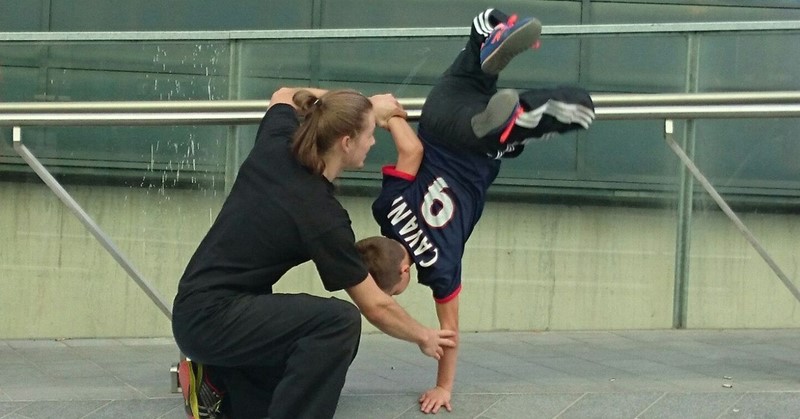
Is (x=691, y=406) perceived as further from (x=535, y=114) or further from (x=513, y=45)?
(x=513, y=45)

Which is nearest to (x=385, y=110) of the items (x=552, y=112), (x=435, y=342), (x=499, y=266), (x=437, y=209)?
(x=437, y=209)

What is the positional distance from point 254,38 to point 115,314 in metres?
1.60

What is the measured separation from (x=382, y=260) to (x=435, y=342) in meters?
0.33

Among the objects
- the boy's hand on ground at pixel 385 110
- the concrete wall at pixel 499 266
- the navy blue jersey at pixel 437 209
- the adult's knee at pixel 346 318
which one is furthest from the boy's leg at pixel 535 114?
the concrete wall at pixel 499 266

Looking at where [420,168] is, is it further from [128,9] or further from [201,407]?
[128,9]

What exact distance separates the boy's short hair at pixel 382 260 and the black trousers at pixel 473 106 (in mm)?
454

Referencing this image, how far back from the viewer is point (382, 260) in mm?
3924

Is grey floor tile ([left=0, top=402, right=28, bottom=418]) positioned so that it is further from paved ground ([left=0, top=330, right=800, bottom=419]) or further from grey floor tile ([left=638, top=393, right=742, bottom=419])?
grey floor tile ([left=638, top=393, right=742, bottom=419])

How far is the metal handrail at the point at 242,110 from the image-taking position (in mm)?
4270

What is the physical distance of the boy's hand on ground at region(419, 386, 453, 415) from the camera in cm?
400

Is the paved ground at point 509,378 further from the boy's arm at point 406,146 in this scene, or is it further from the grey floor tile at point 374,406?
the boy's arm at point 406,146

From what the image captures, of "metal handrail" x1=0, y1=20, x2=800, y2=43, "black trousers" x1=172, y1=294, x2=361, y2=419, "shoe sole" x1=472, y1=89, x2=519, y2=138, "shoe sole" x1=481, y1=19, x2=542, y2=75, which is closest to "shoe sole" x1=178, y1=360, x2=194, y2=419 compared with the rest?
"black trousers" x1=172, y1=294, x2=361, y2=419

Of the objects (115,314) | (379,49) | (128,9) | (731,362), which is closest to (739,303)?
(731,362)

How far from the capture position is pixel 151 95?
6.35 metres
